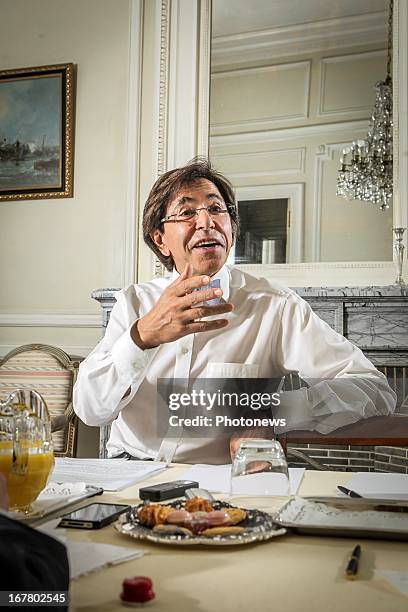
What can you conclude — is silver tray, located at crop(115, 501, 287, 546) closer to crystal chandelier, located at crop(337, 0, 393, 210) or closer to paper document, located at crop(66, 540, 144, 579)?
paper document, located at crop(66, 540, 144, 579)

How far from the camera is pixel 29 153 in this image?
344 cm

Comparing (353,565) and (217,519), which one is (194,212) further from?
(353,565)

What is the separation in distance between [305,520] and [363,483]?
1.14 feet

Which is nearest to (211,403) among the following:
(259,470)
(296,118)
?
(259,470)

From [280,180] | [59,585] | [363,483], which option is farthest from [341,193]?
[59,585]

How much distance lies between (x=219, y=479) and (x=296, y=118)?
224 centimetres

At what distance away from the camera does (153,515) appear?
776 millimetres

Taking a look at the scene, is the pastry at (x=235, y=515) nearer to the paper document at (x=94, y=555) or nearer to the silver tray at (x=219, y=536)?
the silver tray at (x=219, y=536)

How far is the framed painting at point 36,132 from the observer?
3361 mm

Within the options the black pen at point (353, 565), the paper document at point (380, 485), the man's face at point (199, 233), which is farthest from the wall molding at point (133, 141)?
the black pen at point (353, 565)

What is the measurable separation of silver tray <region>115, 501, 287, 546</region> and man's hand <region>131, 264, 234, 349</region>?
68 centimetres

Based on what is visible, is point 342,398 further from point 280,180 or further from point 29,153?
point 29,153

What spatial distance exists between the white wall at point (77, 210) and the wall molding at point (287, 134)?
1.63ft

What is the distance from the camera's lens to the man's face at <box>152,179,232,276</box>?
185 centimetres
